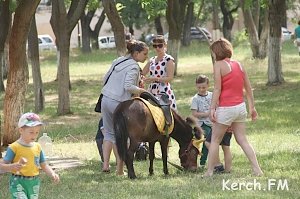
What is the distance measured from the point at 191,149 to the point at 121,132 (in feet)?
3.77

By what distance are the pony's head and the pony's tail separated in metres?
1.00

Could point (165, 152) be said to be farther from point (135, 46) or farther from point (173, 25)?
point (173, 25)

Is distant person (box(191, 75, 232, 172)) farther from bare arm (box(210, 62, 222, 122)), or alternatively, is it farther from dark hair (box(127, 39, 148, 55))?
bare arm (box(210, 62, 222, 122))

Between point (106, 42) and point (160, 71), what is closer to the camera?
point (160, 71)

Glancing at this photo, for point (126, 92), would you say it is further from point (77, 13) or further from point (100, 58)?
point (100, 58)

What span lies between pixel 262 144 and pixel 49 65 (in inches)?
1146

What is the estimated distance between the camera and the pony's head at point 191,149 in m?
10.6

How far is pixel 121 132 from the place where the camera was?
9.95 meters

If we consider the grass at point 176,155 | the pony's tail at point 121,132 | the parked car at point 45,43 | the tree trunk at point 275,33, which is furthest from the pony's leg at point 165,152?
the parked car at point 45,43

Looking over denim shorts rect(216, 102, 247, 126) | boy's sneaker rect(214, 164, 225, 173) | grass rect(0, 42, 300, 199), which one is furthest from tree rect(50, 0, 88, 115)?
denim shorts rect(216, 102, 247, 126)

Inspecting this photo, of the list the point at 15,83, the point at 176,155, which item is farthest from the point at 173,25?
the point at 176,155

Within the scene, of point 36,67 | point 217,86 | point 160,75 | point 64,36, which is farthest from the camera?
point 36,67

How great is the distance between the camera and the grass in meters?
8.74

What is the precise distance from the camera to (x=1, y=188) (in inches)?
376
